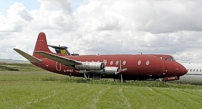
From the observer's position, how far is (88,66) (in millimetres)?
34344

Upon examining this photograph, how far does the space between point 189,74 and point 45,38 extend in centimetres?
1937

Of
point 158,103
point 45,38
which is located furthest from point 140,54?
point 158,103

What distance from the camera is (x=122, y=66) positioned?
111 ft

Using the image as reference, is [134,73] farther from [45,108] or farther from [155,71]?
[45,108]

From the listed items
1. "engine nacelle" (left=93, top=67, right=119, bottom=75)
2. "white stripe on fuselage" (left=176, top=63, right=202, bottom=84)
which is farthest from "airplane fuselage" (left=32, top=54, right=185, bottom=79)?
"white stripe on fuselage" (left=176, top=63, right=202, bottom=84)

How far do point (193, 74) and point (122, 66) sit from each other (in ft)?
24.3

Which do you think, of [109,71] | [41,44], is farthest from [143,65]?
[41,44]

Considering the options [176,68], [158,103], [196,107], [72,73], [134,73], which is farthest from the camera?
[72,73]

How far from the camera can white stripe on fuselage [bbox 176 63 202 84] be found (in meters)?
33.0

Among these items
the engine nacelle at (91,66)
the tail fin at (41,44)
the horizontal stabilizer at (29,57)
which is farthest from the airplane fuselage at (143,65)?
the tail fin at (41,44)

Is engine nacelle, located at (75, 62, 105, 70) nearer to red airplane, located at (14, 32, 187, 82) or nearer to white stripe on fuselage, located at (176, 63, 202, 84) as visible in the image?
red airplane, located at (14, 32, 187, 82)

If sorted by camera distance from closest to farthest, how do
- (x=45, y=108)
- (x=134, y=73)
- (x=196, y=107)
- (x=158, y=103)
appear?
(x=45, y=108) < (x=196, y=107) < (x=158, y=103) < (x=134, y=73)

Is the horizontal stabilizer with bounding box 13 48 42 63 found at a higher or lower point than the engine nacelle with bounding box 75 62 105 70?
higher

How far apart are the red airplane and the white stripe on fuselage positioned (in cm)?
235
